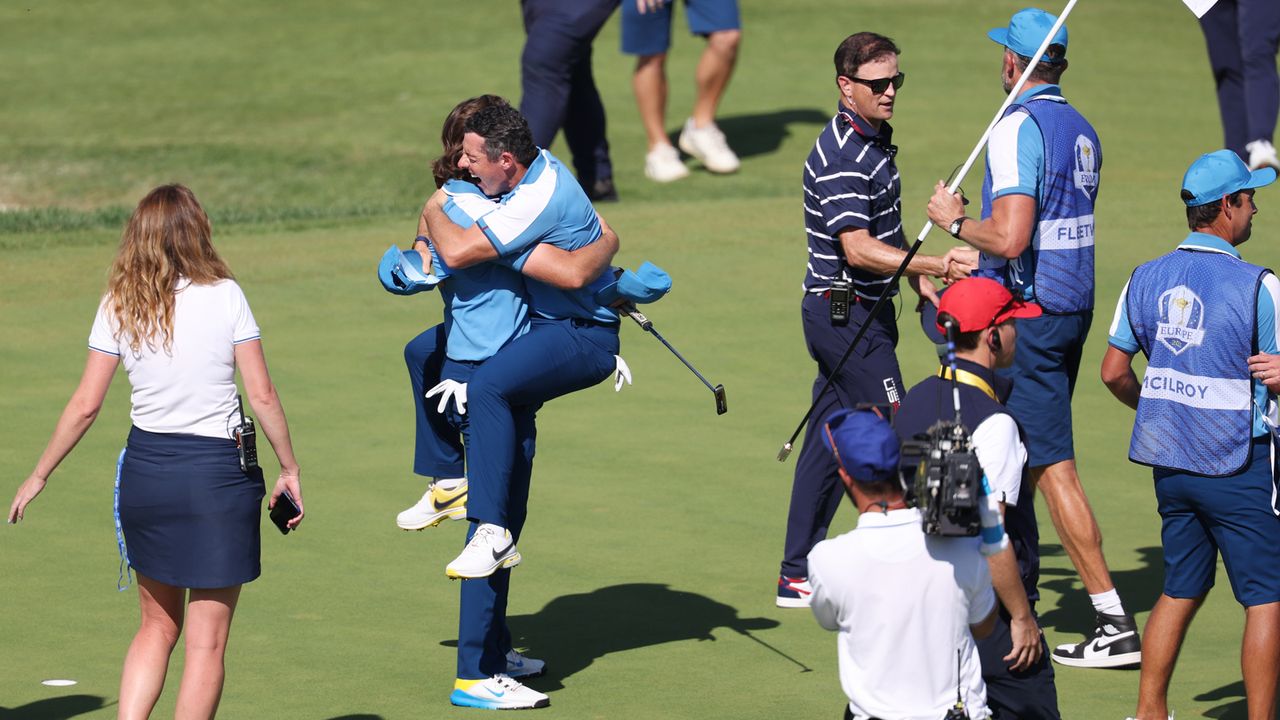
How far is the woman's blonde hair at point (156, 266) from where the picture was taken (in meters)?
6.05

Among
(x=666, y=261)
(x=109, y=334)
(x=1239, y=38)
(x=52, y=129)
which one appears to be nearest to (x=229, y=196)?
(x=52, y=129)

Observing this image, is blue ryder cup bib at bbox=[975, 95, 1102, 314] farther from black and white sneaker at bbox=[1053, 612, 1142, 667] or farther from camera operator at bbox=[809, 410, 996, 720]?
camera operator at bbox=[809, 410, 996, 720]

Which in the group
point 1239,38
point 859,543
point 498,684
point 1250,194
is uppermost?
point 1239,38

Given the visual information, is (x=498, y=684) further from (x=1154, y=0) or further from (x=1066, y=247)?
(x=1154, y=0)

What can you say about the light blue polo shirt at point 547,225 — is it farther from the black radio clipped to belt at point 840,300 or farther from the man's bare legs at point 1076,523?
the man's bare legs at point 1076,523

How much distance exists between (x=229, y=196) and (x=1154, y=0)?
1257 cm

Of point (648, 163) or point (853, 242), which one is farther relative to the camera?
point (648, 163)

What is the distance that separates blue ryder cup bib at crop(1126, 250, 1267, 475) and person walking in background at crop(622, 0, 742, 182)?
377 inches

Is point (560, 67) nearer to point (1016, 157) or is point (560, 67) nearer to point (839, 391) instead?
point (839, 391)

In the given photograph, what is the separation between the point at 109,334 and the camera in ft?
20.1

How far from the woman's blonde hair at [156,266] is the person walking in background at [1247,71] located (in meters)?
11.1

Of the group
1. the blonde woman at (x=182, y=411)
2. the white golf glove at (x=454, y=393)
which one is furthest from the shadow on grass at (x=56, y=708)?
the white golf glove at (x=454, y=393)

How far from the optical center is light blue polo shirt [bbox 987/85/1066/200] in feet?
25.5

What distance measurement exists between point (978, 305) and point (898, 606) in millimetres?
1296
